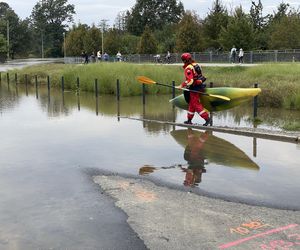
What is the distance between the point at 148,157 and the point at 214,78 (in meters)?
16.9

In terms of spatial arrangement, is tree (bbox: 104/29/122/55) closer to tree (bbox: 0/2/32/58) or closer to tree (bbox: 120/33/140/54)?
tree (bbox: 120/33/140/54)

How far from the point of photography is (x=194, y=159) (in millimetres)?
9430

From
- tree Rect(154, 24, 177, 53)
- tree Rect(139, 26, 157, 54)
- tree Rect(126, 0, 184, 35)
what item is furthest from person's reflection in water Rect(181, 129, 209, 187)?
tree Rect(126, 0, 184, 35)

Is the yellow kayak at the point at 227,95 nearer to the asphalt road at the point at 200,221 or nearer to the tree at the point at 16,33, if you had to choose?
the asphalt road at the point at 200,221

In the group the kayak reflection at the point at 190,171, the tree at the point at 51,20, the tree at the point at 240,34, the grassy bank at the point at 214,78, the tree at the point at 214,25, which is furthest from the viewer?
the tree at the point at 51,20

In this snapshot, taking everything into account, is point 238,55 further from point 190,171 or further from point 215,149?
point 190,171

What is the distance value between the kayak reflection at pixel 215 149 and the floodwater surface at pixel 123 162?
0.06ft

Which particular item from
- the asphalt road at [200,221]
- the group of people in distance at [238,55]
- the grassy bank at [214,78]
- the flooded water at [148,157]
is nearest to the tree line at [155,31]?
the group of people in distance at [238,55]

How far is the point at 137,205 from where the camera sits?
665 centimetres

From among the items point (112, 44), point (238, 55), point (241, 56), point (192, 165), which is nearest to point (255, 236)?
point (192, 165)

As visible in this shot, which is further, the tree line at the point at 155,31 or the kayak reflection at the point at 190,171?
the tree line at the point at 155,31

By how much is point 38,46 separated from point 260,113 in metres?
102

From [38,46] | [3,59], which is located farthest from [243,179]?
[38,46]

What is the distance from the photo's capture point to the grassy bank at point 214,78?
1825 cm
